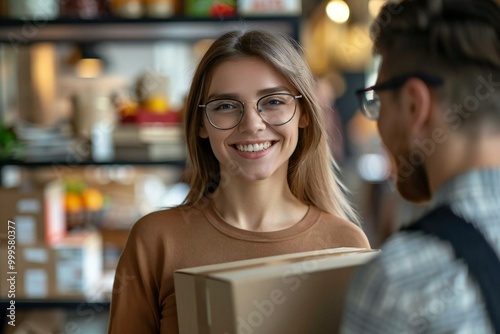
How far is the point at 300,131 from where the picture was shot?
1747 mm

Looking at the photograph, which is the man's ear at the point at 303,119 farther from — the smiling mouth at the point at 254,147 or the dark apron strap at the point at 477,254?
the dark apron strap at the point at 477,254

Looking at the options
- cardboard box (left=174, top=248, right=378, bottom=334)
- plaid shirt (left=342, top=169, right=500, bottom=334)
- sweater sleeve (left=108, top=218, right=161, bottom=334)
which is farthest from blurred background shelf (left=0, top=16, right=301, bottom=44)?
plaid shirt (left=342, top=169, right=500, bottom=334)

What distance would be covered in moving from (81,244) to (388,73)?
Answer: 2.33 metres

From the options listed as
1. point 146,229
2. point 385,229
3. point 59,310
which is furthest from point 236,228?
point 385,229

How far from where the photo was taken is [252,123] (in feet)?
5.13

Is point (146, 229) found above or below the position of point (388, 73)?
below

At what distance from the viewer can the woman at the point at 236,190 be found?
1565mm

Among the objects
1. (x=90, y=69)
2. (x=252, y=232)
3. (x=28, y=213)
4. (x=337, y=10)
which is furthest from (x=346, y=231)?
(x=90, y=69)

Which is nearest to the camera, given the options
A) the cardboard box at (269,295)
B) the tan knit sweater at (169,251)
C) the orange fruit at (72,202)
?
the cardboard box at (269,295)

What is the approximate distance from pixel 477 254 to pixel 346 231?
2.47 feet

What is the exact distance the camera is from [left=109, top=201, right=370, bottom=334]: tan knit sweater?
156cm

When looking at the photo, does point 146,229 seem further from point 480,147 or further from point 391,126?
point 480,147

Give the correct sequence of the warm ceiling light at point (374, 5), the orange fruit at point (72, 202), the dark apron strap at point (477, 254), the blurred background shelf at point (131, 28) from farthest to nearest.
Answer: the warm ceiling light at point (374, 5)
the orange fruit at point (72, 202)
the blurred background shelf at point (131, 28)
the dark apron strap at point (477, 254)

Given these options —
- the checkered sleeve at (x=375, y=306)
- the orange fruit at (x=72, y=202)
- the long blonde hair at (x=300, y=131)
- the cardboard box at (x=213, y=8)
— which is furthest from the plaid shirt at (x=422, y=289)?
the orange fruit at (x=72, y=202)
